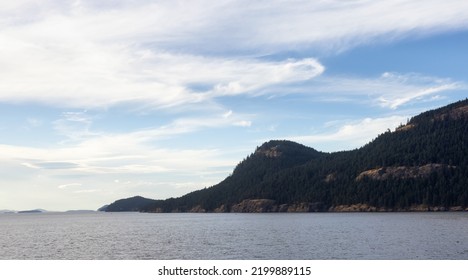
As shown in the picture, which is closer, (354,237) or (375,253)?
(375,253)

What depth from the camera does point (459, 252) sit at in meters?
95.1

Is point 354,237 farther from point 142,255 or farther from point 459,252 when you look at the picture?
point 142,255

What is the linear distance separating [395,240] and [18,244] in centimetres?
9686

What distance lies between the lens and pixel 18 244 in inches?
5369
